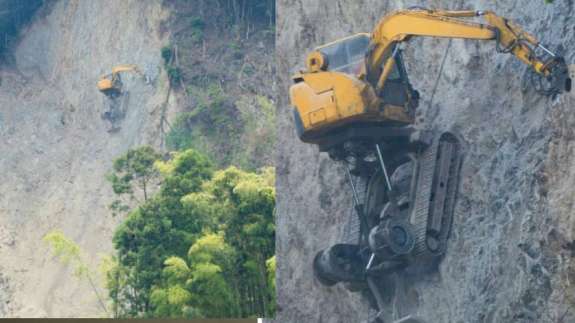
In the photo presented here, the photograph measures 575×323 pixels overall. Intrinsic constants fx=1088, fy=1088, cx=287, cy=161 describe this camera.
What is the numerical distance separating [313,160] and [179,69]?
9.33ft

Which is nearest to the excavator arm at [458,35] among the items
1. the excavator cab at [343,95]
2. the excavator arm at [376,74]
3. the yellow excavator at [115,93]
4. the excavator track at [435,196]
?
the excavator arm at [376,74]

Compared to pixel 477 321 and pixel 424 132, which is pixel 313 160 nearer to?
pixel 424 132

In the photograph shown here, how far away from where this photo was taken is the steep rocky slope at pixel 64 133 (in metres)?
14.9

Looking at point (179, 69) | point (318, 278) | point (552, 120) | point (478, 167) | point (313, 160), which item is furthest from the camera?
point (179, 69)

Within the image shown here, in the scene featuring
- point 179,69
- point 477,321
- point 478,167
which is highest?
point 179,69

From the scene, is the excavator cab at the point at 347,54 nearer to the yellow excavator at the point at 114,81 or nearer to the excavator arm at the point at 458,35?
the excavator arm at the point at 458,35

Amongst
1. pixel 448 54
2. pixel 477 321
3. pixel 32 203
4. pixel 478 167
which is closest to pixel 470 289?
pixel 477 321

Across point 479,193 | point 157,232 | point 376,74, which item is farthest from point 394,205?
point 157,232

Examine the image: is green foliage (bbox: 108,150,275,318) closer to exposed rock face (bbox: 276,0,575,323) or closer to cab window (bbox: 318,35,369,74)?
exposed rock face (bbox: 276,0,575,323)

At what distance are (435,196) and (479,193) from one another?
48cm

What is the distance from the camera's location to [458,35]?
36.9 ft

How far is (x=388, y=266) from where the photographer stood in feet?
39.1

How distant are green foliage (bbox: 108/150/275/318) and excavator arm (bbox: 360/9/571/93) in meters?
2.87

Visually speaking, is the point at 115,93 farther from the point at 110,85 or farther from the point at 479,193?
the point at 479,193
